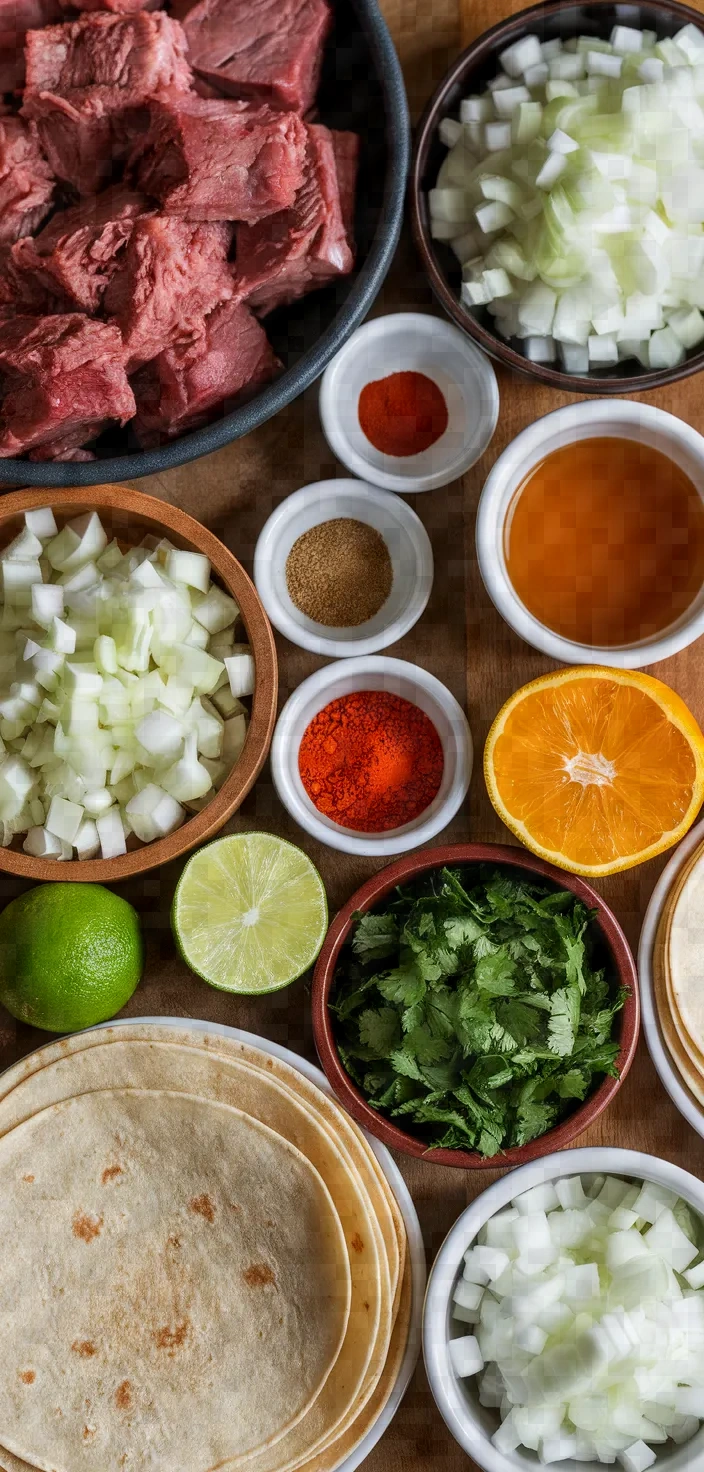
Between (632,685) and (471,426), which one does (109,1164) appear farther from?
(471,426)

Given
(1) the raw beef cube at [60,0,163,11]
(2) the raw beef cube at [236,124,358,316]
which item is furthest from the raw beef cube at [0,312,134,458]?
(1) the raw beef cube at [60,0,163,11]

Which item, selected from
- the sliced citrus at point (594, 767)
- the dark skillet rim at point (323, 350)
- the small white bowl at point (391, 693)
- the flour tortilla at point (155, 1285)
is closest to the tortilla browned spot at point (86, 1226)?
the flour tortilla at point (155, 1285)

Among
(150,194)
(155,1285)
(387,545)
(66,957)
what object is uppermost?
(150,194)

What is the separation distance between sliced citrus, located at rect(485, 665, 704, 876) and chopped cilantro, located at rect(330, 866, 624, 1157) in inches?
5.0

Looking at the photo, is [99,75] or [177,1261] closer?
[99,75]

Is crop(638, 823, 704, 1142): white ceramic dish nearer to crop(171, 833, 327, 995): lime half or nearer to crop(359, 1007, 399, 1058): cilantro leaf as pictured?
crop(359, 1007, 399, 1058): cilantro leaf

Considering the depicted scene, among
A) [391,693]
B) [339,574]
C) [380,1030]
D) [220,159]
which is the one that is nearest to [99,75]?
[220,159]

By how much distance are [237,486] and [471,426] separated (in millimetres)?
472

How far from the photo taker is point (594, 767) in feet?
6.45

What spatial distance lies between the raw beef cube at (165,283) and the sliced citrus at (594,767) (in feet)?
2.77

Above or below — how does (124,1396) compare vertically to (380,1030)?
below

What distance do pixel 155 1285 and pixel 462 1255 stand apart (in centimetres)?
56

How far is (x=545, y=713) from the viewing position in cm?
196

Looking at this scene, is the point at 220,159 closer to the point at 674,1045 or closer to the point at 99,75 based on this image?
the point at 99,75
